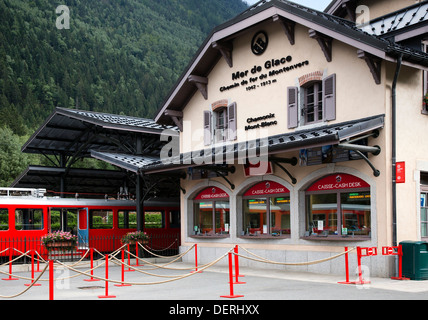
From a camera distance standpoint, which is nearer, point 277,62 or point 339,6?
point 277,62

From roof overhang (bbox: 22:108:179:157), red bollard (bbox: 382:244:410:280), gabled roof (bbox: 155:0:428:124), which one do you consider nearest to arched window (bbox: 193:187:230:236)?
gabled roof (bbox: 155:0:428:124)

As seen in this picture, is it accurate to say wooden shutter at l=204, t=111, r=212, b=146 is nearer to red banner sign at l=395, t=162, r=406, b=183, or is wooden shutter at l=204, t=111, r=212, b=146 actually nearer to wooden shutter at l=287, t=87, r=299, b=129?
wooden shutter at l=287, t=87, r=299, b=129

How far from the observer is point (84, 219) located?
25.6m

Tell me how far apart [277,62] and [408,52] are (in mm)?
4950

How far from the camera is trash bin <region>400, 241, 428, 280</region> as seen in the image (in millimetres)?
14359

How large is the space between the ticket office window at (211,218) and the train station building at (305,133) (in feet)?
0.13

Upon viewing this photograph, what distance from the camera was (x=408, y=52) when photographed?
1504 centimetres

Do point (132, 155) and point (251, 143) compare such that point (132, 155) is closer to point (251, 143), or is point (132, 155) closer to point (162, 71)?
point (251, 143)

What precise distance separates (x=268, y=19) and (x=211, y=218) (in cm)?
764

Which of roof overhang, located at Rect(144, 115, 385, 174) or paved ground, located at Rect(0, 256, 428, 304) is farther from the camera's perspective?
roof overhang, located at Rect(144, 115, 385, 174)

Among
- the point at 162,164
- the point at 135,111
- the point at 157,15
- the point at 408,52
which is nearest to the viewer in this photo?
the point at 408,52

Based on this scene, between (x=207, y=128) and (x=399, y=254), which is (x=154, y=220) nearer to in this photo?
(x=207, y=128)

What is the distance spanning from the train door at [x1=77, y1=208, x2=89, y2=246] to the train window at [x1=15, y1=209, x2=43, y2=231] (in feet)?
7.09

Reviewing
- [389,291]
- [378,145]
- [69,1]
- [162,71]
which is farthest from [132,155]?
[69,1]
